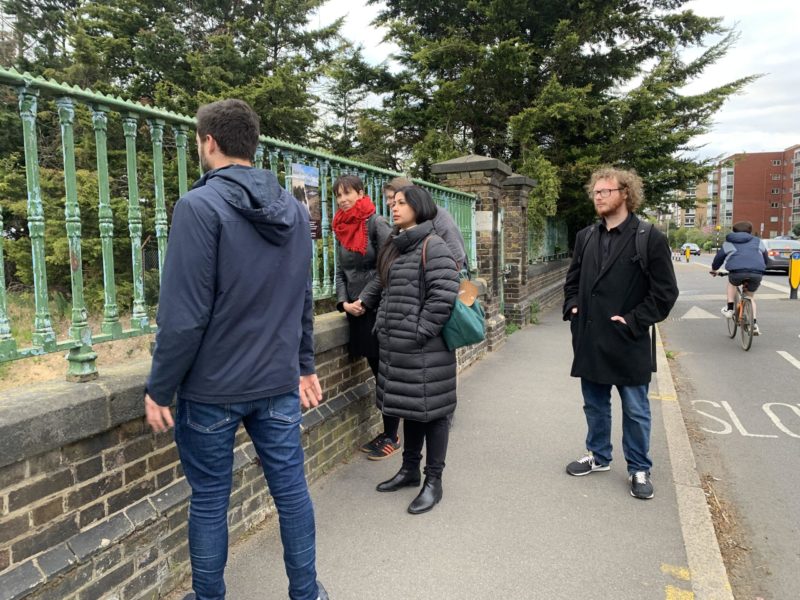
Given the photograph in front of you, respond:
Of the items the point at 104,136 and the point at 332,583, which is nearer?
the point at 104,136

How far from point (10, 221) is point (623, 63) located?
14020 millimetres

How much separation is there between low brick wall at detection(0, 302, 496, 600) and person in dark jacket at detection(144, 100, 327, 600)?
10.4 inches

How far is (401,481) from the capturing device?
11.5 ft

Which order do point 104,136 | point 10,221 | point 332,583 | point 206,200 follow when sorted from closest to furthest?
point 206,200
point 104,136
point 332,583
point 10,221

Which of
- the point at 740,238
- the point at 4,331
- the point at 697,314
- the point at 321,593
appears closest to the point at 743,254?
the point at 740,238

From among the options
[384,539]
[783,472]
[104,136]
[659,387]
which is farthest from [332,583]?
[659,387]

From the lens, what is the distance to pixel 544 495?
137 inches

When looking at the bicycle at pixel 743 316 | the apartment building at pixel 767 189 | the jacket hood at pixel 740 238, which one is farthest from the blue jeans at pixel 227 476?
the apartment building at pixel 767 189

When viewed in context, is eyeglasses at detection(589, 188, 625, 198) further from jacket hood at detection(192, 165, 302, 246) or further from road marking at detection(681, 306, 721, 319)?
road marking at detection(681, 306, 721, 319)

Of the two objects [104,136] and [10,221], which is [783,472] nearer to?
[104,136]

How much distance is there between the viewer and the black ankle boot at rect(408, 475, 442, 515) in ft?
10.5

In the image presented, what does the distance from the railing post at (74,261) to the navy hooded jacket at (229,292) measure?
47 centimetres

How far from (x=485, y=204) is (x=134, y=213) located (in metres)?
5.96

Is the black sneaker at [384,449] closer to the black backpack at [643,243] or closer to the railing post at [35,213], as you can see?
the black backpack at [643,243]
